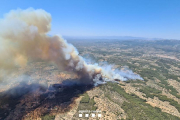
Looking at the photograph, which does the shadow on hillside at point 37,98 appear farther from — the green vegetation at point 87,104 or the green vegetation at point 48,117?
the green vegetation at point 87,104

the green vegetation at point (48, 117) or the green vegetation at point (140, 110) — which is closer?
the green vegetation at point (48, 117)

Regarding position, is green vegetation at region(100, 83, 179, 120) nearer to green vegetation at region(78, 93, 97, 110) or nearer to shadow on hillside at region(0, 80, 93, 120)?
green vegetation at region(78, 93, 97, 110)

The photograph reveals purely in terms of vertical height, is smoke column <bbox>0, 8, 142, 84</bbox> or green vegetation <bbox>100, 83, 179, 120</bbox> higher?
smoke column <bbox>0, 8, 142, 84</bbox>

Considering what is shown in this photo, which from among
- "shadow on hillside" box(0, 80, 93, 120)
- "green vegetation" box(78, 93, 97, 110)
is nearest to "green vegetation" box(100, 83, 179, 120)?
"green vegetation" box(78, 93, 97, 110)

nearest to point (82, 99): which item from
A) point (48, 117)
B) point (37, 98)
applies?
point (48, 117)

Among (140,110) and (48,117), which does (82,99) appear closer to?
(48,117)

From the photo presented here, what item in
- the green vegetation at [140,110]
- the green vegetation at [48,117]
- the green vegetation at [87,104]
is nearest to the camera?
the green vegetation at [48,117]

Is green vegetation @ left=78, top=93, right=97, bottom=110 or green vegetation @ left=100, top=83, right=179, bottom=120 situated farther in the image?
green vegetation @ left=78, top=93, right=97, bottom=110

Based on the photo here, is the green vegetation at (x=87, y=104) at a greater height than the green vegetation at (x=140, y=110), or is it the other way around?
the green vegetation at (x=87, y=104)

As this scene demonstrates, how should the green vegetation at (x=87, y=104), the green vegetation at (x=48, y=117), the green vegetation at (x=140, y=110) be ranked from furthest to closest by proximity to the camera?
the green vegetation at (x=87, y=104) → the green vegetation at (x=140, y=110) → the green vegetation at (x=48, y=117)

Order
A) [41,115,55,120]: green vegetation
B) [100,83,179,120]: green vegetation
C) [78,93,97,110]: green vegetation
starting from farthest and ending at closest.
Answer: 1. [78,93,97,110]: green vegetation
2. [100,83,179,120]: green vegetation
3. [41,115,55,120]: green vegetation

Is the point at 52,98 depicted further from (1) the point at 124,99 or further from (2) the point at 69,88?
(1) the point at 124,99

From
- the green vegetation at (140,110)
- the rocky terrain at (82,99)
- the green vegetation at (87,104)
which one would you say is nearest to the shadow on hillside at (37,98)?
the rocky terrain at (82,99)
